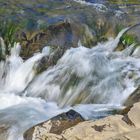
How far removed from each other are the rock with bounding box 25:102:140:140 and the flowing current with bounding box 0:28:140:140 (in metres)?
1.40

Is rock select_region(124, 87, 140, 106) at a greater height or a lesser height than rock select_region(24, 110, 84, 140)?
lesser

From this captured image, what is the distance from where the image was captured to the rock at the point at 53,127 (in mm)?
8062

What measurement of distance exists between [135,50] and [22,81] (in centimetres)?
318

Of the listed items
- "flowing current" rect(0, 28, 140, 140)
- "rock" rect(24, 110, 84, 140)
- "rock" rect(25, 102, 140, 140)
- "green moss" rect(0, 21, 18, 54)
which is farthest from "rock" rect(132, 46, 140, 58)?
"rock" rect(25, 102, 140, 140)

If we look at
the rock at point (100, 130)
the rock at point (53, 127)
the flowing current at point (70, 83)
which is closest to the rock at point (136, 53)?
the flowing current at point (70, 83)

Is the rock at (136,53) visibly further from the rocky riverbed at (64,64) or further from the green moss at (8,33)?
the green moss at (8,33)

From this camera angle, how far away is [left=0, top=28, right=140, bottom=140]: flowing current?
10672 mm

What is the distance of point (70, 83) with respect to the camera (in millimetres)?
11984

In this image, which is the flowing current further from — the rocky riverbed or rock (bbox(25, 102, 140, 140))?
rock (bbox(25, 102, 140, 140))

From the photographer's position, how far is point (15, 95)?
39.9ft

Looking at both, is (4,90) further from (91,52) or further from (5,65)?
(91,52)

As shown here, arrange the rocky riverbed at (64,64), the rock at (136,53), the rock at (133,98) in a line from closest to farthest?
the rocky riverbed at (64,64) < the rock at (133,98) < the rock at (136,53)

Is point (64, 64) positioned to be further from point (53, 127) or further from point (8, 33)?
point (53, 127)

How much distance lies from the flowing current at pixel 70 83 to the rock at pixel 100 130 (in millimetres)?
1401
